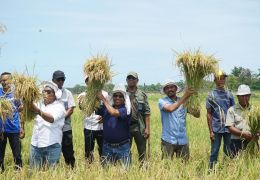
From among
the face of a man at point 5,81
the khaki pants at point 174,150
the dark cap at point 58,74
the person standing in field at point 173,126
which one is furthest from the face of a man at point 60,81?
the khaki pants at point 174,150

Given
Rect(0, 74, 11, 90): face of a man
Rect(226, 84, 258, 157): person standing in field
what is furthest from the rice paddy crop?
Rect(0, 74, 11, 90): face of a man

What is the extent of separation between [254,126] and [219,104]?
1071 mm

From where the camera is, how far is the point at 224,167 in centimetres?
505

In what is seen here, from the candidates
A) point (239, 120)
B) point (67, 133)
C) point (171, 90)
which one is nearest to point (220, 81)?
point (239, 120)

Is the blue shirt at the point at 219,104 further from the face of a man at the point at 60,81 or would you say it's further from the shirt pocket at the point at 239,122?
the face of a man at the point at 60,81

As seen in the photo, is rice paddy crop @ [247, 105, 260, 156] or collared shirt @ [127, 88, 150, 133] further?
collared shirt @ [127, 88, 150, 133]

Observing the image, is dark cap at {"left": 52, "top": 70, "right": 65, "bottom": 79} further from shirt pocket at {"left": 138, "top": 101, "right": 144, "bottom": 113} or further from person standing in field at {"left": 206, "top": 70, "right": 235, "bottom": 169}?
person standing in field at {"left": 206, "top": 70, "right": 235, "bottom": 169}

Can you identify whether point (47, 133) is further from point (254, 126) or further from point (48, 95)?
point (254, 126)

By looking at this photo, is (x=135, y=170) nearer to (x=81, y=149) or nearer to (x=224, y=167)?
(x=224, y=167)

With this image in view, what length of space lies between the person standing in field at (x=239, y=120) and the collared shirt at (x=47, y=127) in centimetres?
234

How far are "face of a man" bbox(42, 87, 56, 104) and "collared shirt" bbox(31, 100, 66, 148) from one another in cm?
5

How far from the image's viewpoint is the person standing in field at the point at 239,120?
5.54 metres

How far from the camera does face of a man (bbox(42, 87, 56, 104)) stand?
4.97m

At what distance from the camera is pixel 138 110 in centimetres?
610
